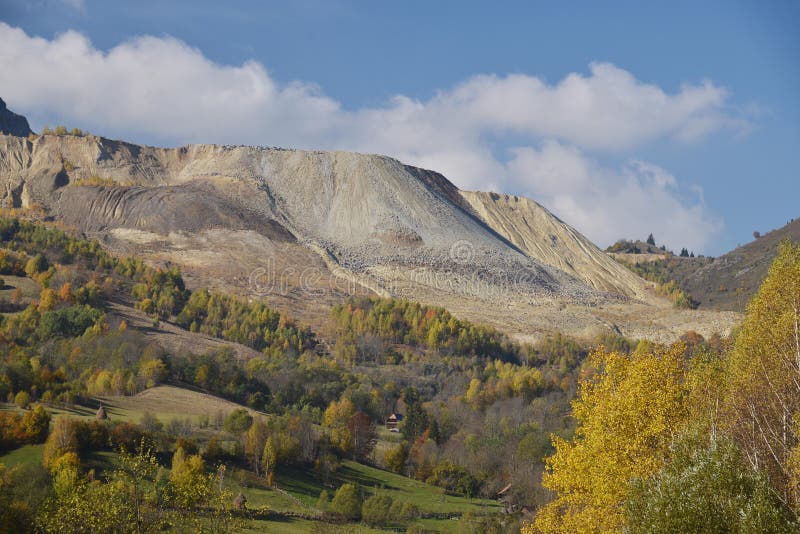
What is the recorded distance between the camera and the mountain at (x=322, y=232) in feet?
436

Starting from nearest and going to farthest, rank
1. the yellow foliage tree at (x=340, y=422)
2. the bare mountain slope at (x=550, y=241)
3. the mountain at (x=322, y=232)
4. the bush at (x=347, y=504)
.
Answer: the bush at (x=347, y=504), the yellow foliage tree at (x=340, y=422), the mountain at (x=322, y=232), the bare mountain slope at (x=550, y=241)

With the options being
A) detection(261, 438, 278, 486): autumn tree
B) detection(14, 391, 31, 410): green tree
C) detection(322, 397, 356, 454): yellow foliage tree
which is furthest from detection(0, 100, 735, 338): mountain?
detection(14, 391, 31, 410): green tree

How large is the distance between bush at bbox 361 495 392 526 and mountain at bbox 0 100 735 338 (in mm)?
66423

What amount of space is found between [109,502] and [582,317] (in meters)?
118

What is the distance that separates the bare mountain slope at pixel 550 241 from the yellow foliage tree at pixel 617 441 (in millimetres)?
142733

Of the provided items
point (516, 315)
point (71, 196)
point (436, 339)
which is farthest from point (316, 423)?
point (71, 196)

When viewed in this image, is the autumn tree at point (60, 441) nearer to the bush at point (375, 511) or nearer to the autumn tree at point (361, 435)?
the bush at point (375, 511)

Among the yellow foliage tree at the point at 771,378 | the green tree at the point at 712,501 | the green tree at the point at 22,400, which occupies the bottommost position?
the green tree at the point at 22,400

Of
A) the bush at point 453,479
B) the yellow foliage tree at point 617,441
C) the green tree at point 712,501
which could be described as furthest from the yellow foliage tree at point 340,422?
the green tree at point 712,501

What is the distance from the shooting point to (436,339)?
118m

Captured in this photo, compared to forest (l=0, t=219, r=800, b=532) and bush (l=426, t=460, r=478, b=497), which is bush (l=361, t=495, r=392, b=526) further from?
bush (l=426, t=460, r=478, b=497)

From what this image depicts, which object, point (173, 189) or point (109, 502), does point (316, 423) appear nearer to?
point (109, 502)

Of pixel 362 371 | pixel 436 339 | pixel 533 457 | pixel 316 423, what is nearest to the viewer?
pixel 533 457

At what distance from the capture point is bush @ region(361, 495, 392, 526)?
55.4 meters
